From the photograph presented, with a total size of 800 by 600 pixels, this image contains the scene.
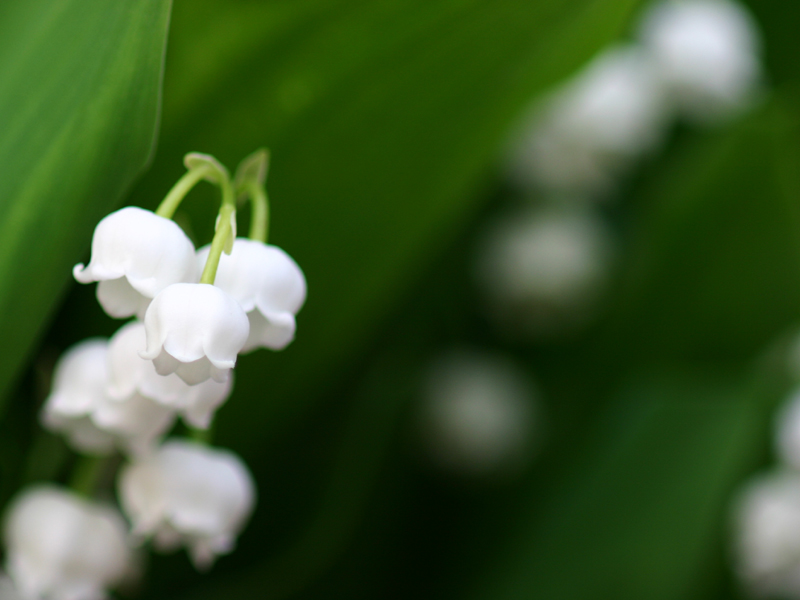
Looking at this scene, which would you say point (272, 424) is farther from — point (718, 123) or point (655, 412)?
point (718, 123)

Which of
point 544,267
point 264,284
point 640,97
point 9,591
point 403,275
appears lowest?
point 9,591

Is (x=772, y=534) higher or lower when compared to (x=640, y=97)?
lower

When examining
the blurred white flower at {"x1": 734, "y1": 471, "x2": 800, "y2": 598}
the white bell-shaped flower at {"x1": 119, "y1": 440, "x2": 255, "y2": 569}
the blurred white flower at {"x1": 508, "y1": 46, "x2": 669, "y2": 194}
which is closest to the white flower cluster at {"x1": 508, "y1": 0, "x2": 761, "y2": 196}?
the blurred white flower at {"x1": 508, "y1": 46, "x2": 669, "y2": 194}

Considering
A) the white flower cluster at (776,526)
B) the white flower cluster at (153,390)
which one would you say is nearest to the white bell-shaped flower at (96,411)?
the white flower cluster at (153,390)

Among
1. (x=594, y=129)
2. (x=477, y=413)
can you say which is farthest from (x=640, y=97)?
(x=477, y=413)

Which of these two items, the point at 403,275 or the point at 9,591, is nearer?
the point at 9,591

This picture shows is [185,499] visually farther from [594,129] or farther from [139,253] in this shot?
[594,129]

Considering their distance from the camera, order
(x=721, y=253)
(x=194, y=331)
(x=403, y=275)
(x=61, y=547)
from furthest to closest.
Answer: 1. (x=721, y=253)
2. (x=403, y=275)
3. (x=61, y=547)
4. (x=194, y=331)
